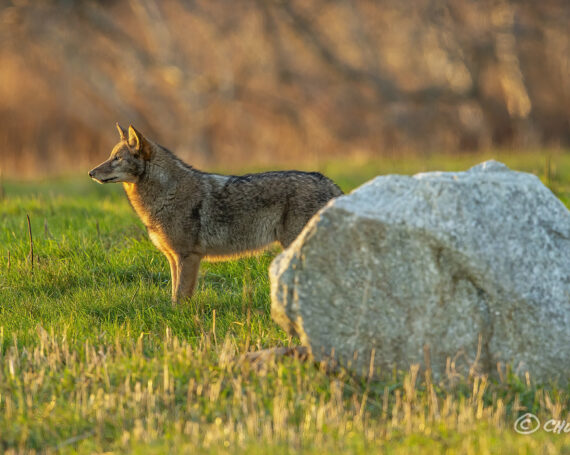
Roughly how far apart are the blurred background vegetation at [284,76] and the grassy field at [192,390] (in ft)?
57.5

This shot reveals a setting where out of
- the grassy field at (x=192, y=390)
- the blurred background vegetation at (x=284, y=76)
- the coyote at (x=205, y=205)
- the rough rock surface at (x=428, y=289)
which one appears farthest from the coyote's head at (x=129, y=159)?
the blurred background vegetation at (x=284, y=76)

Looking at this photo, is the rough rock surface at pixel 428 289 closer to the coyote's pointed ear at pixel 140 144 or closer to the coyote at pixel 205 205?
the coyote at pixel 205 205

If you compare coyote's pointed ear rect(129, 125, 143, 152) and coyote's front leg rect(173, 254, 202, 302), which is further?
coyote's pointed ear rect(129, 125, 143, 152)

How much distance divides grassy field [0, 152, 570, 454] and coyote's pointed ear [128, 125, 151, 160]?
1203 mm

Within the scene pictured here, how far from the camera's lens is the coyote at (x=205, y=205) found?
7.80 metres

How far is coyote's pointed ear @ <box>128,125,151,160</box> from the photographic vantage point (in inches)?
314

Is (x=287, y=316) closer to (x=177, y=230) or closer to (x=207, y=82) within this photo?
(x=177, y=230)

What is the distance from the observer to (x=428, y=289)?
5.54 metres

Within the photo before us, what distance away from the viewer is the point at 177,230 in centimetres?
789

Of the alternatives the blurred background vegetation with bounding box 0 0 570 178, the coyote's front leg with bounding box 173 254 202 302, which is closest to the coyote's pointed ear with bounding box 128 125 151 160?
the coyote's front leg with bounding box 173 254 202 302

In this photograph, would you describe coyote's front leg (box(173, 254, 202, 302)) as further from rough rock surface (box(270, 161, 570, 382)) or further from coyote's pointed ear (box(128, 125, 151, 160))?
rough rock surface (box(270, 161, 570, 382))

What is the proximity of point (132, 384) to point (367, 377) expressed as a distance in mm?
1620

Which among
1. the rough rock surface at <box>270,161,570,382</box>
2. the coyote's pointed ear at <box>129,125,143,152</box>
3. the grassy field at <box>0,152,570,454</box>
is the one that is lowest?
the grassy field at <box>0,152,570,454</box>

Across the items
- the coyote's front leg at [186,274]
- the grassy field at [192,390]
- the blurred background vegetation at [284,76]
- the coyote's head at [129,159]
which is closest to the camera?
the grassy field at [192,390]
